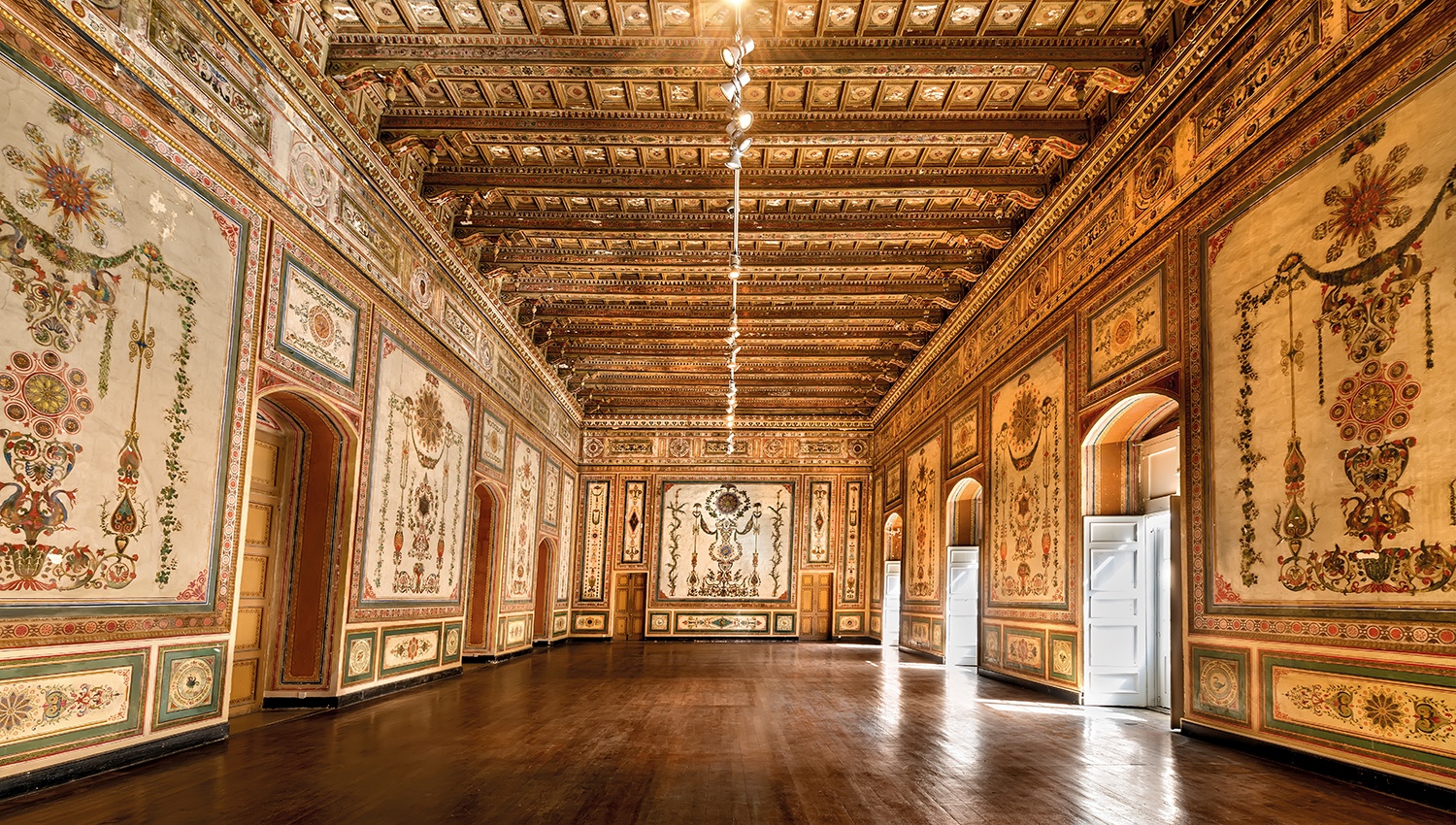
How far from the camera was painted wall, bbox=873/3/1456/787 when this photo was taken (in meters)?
4.81

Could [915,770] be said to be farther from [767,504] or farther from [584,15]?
[767,504]

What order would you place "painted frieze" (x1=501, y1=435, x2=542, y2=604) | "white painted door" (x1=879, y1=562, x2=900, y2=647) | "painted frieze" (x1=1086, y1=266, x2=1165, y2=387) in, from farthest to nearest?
1. "white painted door" (x1=879, y1=562, x2=900, y2=647)
2. "painted frieze" (x1=501, y1=435, x2=542, y2=604)
3. "painted frieze" (x1=1086, y1=266, x2=1165, y2=387)

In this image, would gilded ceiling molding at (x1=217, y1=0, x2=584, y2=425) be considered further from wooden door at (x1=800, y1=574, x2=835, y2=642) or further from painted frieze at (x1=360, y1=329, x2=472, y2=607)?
wooden door at (x1=800, y1=574, x2=835, y2=642)

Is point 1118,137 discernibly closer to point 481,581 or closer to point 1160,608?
point 1160,608

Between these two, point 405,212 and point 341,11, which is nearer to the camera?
point 341,11

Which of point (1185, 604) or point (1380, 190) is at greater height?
point (1380, 190)

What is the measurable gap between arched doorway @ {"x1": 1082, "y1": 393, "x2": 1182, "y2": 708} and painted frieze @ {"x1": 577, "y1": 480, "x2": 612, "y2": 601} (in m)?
13.1

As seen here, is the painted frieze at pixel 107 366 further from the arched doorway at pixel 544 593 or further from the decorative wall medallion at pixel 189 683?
the arched doorway at pixel 544 593

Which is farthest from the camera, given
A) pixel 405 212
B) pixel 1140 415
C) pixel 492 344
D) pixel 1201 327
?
pixel 492 344

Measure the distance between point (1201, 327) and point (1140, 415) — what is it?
183 cm

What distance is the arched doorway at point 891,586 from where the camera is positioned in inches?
747

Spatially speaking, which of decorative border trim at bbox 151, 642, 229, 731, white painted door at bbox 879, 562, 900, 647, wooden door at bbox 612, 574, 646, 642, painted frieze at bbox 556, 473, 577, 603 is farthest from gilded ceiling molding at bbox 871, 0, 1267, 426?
wooden door at bbox 612, 574, 646, 642

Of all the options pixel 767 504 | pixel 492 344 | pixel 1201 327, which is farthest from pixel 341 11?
pixel 767 504

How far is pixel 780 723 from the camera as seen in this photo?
7281 mm
